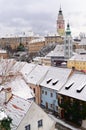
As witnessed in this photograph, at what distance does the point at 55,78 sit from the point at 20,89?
8164mm

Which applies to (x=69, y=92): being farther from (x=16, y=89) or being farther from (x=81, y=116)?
(x=16, y=89)

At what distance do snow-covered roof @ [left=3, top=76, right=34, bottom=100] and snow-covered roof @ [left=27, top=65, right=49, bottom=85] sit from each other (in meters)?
7.04

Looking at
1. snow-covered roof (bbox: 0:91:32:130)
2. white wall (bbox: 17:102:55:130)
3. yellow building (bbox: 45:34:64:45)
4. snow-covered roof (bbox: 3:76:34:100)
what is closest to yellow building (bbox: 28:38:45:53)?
yellow building (bbox: 45:34:64:45)

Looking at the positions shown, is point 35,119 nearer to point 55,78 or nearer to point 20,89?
point 20,89

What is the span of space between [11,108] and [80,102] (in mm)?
12376

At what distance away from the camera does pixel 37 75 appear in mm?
51406

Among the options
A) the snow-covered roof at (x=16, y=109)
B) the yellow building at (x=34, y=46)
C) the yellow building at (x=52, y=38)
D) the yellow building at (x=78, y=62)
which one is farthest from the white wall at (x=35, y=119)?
the yellow building at (x=52, y=38)

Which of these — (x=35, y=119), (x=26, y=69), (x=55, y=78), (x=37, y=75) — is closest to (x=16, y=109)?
(x=35, y=119)

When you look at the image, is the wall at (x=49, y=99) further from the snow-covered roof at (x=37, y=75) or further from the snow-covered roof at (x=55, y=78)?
the snow-covered roof at (x=37, y=75)

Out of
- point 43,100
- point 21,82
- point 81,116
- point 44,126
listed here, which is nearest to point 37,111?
point 44,126

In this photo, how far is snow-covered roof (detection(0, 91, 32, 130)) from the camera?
1023 inches

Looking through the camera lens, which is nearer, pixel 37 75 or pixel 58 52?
pixel 37 75

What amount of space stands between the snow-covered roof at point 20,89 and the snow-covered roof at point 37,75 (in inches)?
277

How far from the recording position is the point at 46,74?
49.5 m
